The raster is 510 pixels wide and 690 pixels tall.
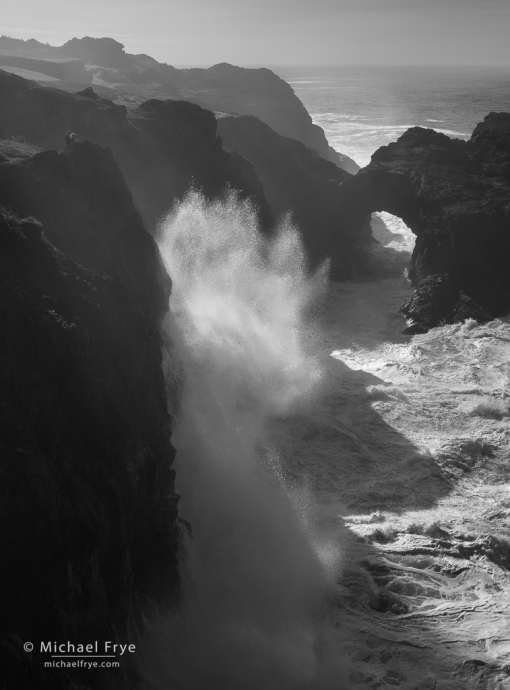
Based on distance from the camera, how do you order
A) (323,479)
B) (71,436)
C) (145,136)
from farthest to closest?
1. (145,136)
2. (323,479)
3. (71,436)

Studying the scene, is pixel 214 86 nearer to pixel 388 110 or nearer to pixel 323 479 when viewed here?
pixel 388 110

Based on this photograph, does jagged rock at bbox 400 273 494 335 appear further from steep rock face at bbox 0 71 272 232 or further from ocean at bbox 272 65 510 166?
ocean at bbox 272 65 510 166

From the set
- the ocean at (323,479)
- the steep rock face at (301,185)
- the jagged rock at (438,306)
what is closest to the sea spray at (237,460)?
the ocean at (323,479)

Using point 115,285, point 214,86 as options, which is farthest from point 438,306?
A: point 214,86

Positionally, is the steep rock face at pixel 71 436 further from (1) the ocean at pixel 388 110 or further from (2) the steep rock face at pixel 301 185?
(1) the ocean at pixel 388 110

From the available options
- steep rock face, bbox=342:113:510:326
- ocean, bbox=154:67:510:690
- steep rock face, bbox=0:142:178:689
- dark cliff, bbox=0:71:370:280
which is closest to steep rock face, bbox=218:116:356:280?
dark cliff, bbox=0:71:370:280
